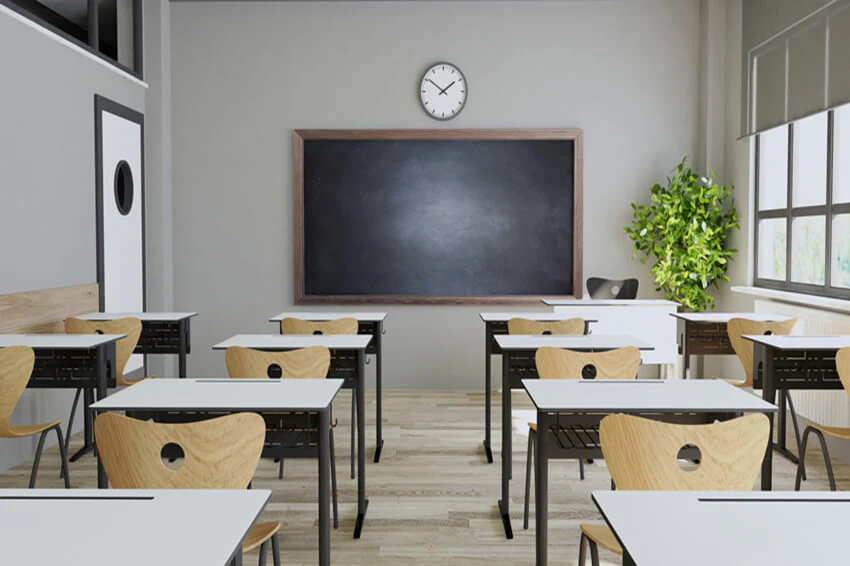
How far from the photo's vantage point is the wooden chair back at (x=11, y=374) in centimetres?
303

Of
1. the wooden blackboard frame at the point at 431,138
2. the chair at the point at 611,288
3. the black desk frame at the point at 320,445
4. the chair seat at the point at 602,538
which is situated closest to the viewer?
the chair seat at the point at 602,538

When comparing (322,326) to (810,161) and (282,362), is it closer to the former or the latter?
(282,362)

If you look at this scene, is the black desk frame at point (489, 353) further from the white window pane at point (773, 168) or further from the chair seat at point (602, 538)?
the white window pane at point (773, 168)

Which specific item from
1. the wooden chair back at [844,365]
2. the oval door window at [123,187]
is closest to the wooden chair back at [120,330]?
the oval door window at [123,187]

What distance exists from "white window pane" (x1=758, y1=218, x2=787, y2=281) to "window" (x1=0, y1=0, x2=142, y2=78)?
5.42 m

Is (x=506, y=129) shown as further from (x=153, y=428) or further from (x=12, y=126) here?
(x=153, y=428)

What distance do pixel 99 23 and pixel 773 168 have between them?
5424mm

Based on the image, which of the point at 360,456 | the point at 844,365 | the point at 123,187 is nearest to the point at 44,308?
the point at 123,187

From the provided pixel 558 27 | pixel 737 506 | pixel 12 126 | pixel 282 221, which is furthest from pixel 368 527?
pixel 558 27

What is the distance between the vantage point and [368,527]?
10.2ft

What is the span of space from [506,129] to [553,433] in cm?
436

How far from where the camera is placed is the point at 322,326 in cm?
414

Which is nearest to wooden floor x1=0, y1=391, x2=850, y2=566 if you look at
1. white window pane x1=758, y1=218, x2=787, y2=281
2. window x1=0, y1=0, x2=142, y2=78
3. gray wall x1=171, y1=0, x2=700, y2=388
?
white window pane x1=758, y1=218, x2=787, y2=281

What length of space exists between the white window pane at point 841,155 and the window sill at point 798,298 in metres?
0.67
